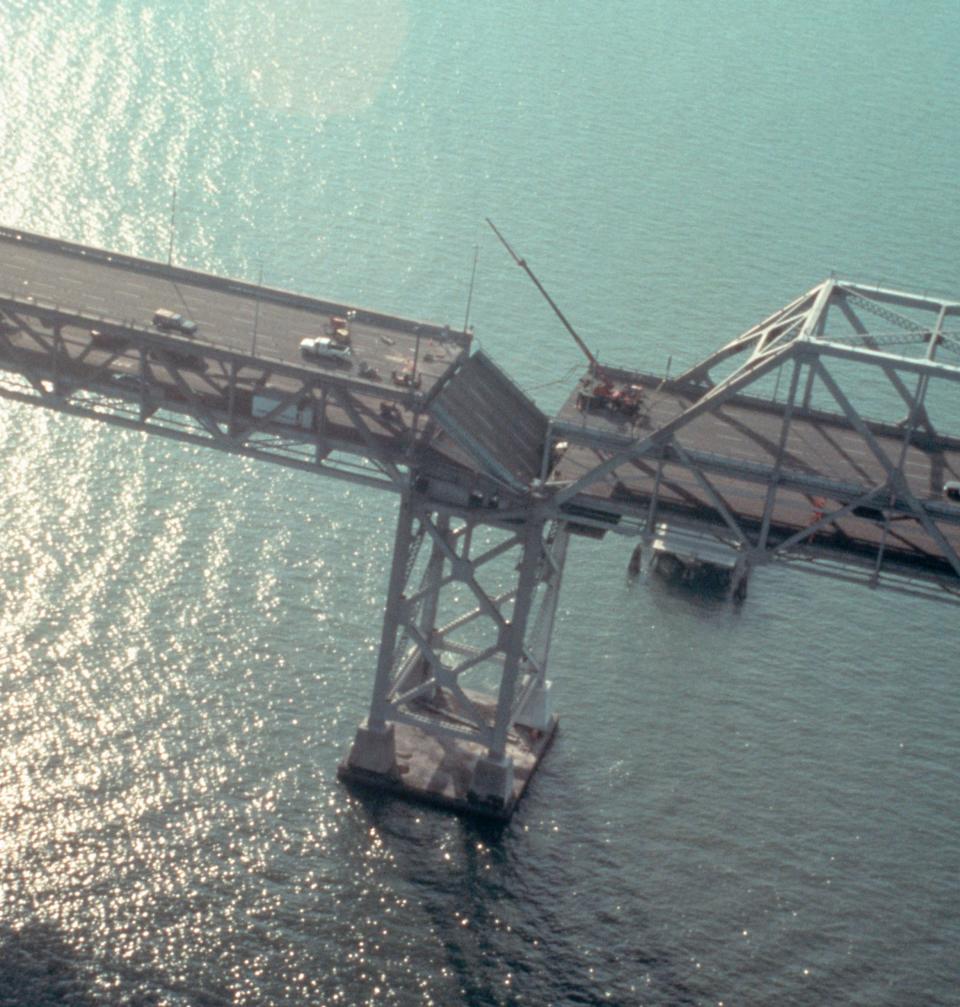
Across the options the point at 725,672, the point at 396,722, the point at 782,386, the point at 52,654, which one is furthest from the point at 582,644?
the point at 782,386

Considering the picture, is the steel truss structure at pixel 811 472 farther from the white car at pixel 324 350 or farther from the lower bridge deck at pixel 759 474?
the white car at pixel 324 350

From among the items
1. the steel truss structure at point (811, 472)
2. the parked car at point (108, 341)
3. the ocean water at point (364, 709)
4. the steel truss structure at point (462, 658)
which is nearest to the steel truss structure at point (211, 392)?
the parked car at point (108, 341)

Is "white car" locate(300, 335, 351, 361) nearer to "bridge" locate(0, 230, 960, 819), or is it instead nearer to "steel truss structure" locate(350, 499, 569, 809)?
"bridge" locate(0, 230, 960, 819)

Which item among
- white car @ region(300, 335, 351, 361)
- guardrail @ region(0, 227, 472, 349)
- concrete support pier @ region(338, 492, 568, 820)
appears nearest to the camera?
concrete support pier @ region(338, 492, 568, 820)

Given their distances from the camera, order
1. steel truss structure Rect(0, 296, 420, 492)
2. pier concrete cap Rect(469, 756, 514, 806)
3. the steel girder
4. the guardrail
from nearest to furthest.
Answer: steel truss structure Rect(0, 296, 420, 492) < the steel girder < pier concrete cap Rect(469, 756, 514, 806) < the guardrail

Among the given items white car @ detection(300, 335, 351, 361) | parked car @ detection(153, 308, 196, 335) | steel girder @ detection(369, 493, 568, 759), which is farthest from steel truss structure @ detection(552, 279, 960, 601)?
parked car @ detection(153, 308, 196, 335)

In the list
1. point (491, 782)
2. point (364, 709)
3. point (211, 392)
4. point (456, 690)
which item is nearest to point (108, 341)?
point (211, 392)

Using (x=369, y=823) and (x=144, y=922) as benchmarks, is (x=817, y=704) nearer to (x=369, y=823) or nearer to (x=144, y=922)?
(x=369, y=823)

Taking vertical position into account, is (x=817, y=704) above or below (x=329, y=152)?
below
